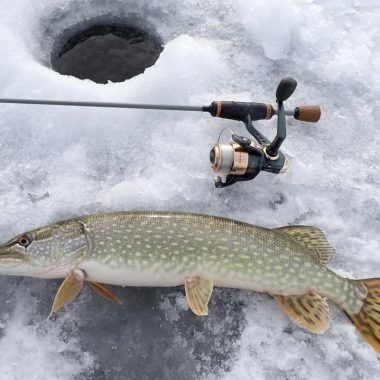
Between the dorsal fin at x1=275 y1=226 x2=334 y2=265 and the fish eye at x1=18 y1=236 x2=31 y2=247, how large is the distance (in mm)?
1132

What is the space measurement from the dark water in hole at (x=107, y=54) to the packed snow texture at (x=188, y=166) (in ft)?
0.31

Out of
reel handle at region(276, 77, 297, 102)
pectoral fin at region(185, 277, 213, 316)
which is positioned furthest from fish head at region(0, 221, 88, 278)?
reel handle at region(276, 77, 297, 102)

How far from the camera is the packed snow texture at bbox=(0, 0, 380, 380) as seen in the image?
1.85 m

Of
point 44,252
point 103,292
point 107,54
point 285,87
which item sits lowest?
point 103,292

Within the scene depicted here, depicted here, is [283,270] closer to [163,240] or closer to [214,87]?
[163,240]

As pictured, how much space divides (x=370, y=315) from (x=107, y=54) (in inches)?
87.9

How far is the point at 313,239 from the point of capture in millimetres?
2045

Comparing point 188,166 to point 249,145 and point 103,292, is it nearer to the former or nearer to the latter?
point 249,145

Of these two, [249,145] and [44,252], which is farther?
[249,145]

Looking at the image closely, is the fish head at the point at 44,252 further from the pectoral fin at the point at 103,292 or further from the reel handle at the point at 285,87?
the reel handle at the point at 285,87

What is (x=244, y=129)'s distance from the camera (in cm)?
244

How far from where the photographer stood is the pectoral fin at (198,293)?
1832mm

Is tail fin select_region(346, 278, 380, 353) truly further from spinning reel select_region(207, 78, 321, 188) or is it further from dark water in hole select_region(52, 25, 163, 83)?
dark water in hole select_region(52, 25, 163, 83)

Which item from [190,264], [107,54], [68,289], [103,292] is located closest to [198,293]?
[190,264]
